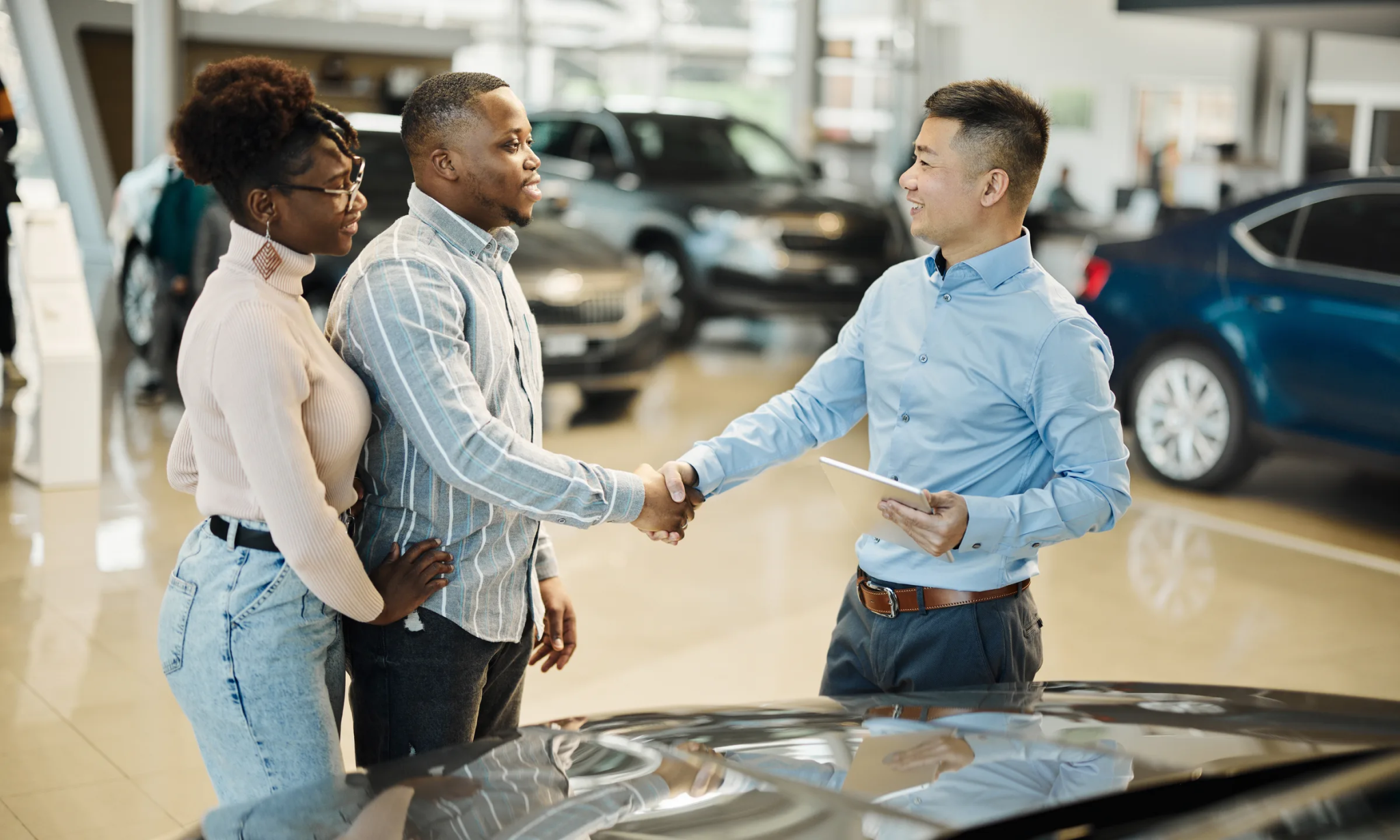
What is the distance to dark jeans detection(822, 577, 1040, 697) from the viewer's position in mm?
2287

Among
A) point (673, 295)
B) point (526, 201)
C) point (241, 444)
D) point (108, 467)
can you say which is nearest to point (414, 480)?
point (241, 444)

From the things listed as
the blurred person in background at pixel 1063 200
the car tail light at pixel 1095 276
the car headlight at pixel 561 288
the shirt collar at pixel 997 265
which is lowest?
the blurred person in background at pixel 1063 200

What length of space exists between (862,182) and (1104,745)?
1922cm

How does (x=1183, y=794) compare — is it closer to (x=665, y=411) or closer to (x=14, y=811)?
(x=14, y=811)

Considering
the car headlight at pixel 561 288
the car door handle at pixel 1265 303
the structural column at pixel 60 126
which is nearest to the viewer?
the car door handle at pixel 1265 303

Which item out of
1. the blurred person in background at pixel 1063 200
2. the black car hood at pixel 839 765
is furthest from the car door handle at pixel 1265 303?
the blurred person in background at pixel 1063 200

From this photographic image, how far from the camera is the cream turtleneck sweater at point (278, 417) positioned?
6.11 ft

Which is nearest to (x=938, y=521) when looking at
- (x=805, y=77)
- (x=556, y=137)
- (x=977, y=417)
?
(x=977, y=417)

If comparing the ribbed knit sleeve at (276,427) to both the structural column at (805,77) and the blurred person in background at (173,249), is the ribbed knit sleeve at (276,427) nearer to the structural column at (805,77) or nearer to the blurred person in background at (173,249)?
the blurred person in background at (173,249)

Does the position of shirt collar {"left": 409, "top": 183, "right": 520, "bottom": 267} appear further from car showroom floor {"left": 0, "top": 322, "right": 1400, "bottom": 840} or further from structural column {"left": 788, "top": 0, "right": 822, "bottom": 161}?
structural column {"left": 788, "top": 0, "right": 822, "bottom": 161}

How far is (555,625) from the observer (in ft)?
8.47

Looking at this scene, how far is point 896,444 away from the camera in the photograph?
91.9 inches

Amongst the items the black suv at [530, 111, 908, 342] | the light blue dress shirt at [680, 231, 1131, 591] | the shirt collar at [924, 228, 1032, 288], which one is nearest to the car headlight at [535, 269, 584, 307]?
the black suv at [530, 111, 908, 342]

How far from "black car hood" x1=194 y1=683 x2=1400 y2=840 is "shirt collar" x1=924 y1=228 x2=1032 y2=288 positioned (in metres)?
0.66
